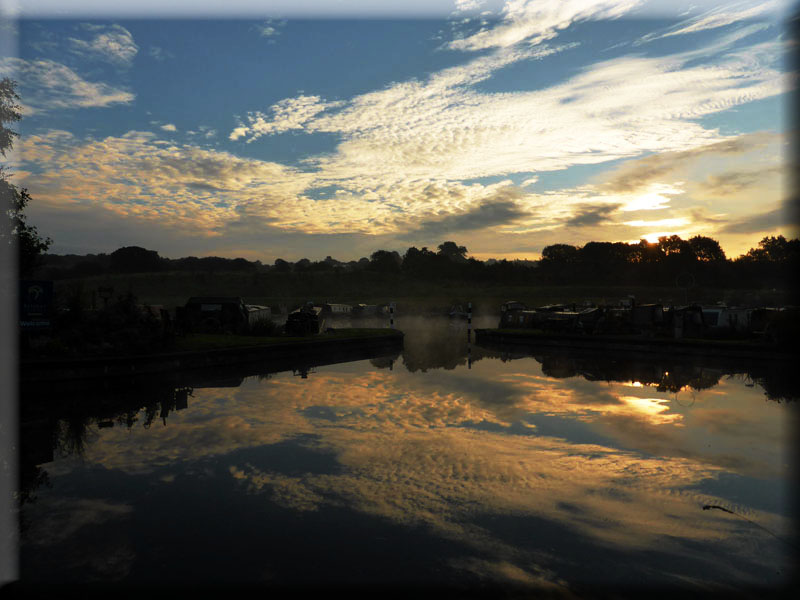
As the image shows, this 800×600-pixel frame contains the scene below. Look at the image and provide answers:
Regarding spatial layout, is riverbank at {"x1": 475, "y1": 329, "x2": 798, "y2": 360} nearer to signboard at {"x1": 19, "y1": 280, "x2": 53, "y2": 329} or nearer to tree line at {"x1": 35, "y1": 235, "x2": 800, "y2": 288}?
signboard at {"x1": 19, "y1": 280, "x2": 53, "y2": 329}

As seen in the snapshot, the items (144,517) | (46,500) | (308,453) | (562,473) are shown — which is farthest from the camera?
(308,453)

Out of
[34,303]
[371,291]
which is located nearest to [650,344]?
[34,303]

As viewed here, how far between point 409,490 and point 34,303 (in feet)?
46.1

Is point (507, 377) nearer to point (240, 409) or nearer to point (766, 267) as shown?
point (240, 409)

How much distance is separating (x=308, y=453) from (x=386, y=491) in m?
1.83

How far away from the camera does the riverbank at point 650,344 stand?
2020 cm

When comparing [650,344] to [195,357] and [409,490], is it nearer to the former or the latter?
[195,357]

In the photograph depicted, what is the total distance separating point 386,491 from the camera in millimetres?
5965

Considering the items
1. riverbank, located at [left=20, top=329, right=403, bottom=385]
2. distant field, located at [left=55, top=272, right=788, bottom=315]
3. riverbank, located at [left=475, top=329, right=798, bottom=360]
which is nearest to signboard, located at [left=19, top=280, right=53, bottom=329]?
riverbank, located at [left=20, top=329, right=403, bottom=385]

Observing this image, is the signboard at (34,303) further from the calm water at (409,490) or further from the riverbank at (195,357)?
the calm water at (409,490)

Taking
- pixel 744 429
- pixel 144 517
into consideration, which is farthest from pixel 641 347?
pixel 144 517

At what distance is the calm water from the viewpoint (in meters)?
4.29

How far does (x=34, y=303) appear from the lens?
15.2m

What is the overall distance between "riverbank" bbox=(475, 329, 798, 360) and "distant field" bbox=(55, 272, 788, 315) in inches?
1879
